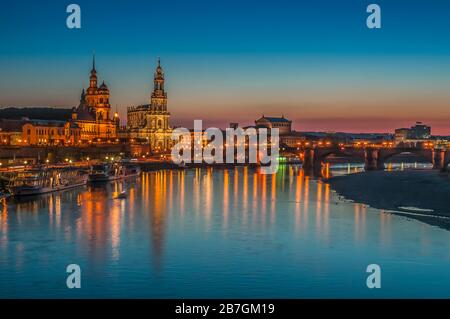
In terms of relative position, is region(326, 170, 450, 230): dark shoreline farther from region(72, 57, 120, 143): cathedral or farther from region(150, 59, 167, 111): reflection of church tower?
region(150, 59, 167, 111): reflection of church tower

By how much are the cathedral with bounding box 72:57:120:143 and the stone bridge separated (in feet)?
163

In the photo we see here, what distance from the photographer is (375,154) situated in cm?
8338

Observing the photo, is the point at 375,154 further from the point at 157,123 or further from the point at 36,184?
the point at 157,123

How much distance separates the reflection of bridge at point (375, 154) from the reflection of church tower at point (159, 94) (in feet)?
160

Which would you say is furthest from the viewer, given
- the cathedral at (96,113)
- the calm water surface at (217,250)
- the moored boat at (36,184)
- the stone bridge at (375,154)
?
the cathedral at (96,113)

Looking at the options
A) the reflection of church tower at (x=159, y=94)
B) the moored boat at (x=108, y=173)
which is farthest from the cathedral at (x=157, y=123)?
the moored boat at (x=108, y=173)

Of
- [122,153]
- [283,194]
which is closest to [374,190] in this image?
[283,194]

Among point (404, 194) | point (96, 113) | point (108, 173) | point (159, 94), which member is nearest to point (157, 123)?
point (159, 94)

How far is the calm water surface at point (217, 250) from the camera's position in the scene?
1853 centimetres

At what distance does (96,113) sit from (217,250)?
111 metres

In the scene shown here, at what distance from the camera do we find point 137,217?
110ft

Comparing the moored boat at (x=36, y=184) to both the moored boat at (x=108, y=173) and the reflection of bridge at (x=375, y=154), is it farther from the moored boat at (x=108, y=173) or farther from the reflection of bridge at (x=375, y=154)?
the reflection of bridge at (x=375, y=154)

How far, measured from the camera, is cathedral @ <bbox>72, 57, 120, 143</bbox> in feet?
404
